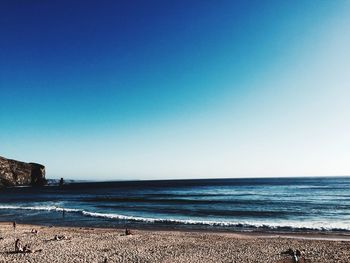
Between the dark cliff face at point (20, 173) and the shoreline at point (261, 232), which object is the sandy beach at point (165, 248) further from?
the dark cliff face at point (20, 173)

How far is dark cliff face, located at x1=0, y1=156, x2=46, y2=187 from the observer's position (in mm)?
131125

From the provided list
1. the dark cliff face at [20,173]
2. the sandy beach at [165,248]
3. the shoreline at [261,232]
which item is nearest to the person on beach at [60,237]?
the sandy beach at [165,248]

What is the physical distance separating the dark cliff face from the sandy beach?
4653 inches

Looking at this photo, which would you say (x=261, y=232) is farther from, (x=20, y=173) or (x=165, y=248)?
(x=20, y=173)

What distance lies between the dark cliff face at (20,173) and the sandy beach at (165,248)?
118 meters

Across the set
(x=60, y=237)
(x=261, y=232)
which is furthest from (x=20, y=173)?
(x=261, y=232)

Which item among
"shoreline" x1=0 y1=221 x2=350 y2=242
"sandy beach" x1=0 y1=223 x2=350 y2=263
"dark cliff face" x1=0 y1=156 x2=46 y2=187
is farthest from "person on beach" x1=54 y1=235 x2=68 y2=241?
"dark cliff face" x1=0 y1=156 x2=46 y2=187

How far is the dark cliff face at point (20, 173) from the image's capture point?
131125 mm

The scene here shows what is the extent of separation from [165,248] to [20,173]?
137822mm

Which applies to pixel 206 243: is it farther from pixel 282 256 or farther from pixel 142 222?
pixel 142 222

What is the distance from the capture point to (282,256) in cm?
1914

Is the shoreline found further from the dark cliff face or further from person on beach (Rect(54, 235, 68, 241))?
the dark cliff face

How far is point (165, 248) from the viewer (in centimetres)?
2147

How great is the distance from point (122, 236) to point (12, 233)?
9.52 m
